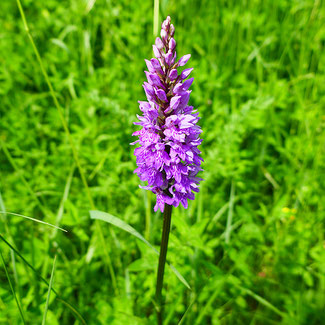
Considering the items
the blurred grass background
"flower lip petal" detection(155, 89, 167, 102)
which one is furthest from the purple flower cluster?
the blurred grass background

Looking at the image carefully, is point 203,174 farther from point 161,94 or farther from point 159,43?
point 159,43

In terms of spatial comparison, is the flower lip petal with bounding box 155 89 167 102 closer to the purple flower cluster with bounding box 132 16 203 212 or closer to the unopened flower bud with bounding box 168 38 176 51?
the purple flower cluster with bounding box 132 16 203 212

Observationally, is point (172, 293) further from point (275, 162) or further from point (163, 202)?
point (275, 162)

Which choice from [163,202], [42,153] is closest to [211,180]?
[163,202]

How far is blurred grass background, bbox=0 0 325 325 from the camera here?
8.12ft

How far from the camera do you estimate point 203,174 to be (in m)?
2.81

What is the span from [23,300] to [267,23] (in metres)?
4.58

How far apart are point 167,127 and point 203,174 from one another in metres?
1.33

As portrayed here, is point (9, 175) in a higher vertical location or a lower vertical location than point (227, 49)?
lower

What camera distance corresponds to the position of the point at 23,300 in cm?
225

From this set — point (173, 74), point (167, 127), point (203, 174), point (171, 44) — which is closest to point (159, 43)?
point (171, 44)

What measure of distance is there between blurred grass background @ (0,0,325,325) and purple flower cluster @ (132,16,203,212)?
0.57 m

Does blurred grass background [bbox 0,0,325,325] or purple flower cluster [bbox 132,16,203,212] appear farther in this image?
blurred grass background [bbox 0,0,325,325]

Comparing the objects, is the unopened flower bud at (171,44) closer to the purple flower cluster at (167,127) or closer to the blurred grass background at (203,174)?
the purple flower cluster at (167,127)
